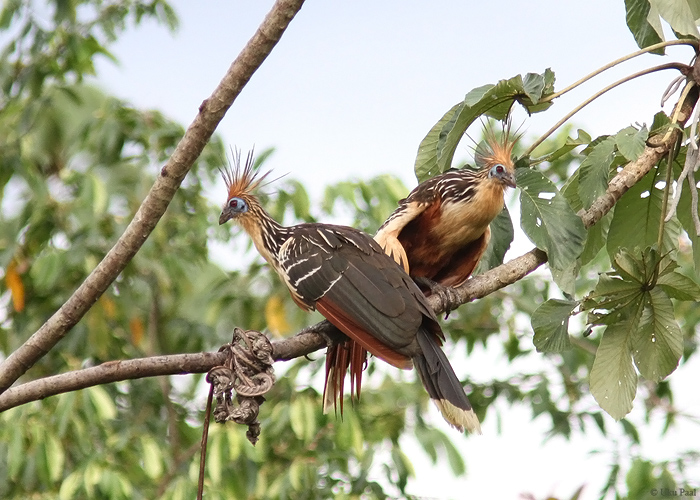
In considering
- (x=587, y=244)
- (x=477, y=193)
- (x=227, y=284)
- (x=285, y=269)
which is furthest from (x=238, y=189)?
(x=227, y=284)

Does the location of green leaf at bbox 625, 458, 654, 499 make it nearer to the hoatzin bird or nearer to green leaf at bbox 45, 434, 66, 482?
the hoatzin bird

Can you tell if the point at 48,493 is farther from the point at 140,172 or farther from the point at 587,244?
the point at 587,244

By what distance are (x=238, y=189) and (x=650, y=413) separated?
3440mm

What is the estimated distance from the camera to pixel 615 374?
2342 mm

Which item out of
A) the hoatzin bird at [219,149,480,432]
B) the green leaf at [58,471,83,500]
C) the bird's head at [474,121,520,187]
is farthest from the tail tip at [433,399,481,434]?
the green leaf at [58,471,83,500]

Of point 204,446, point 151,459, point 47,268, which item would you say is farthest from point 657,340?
point 47,268

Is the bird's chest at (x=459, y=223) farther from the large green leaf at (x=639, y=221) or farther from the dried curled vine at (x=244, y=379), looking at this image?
the dried curled vine at (x=244, y=379)

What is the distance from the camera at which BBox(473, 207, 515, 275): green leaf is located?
3074 mm

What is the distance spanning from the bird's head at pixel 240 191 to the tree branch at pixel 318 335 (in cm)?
72

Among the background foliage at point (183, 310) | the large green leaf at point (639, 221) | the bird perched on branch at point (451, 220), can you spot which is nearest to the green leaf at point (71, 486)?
the background foliage at point (183, 310)

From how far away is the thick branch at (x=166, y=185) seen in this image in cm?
207

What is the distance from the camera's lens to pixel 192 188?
17.0 feet

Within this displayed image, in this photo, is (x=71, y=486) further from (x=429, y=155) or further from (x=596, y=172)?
(x=596, y=172)

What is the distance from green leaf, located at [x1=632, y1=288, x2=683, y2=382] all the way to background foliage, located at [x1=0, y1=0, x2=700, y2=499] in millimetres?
255
